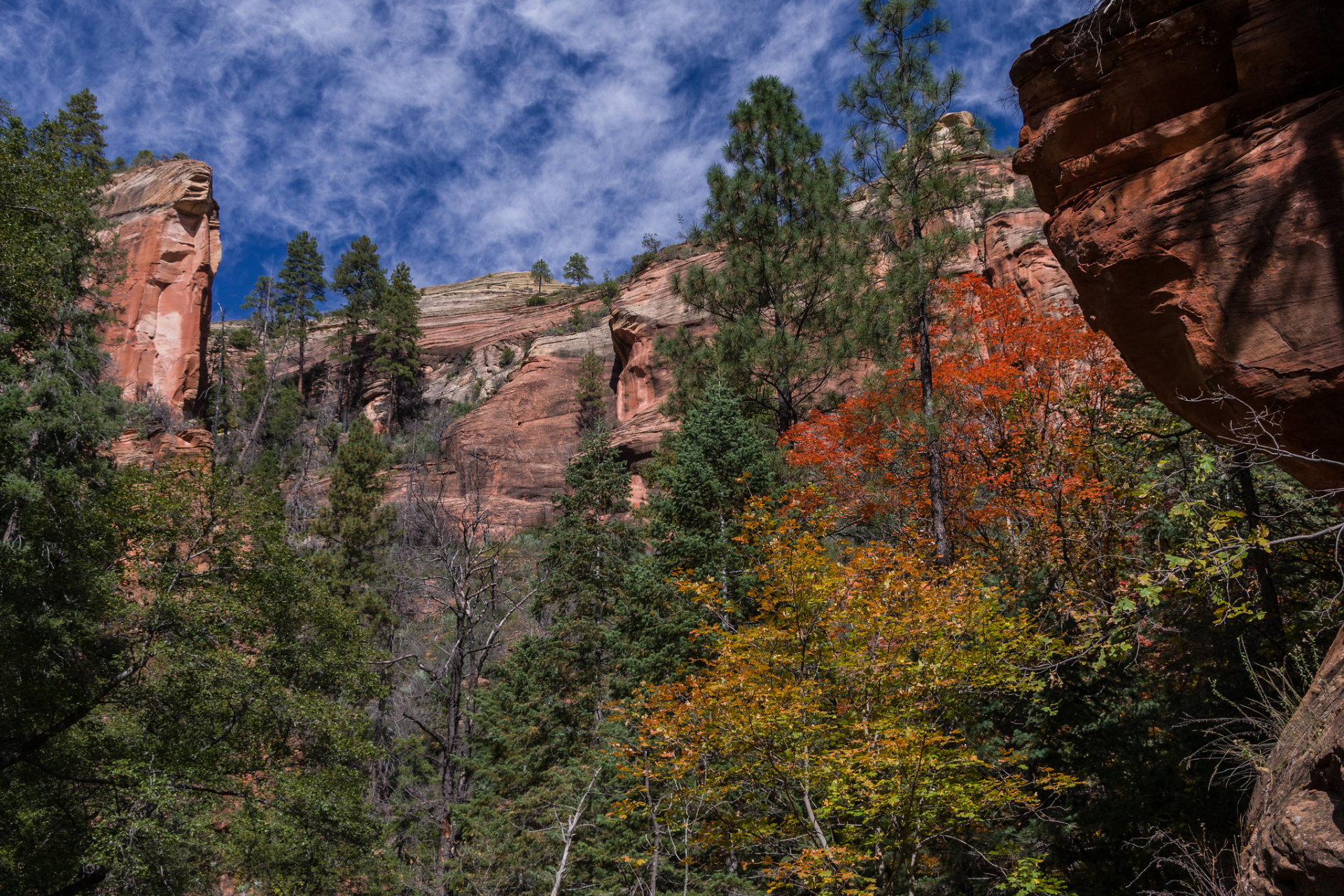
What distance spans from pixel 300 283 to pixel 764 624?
5850cm

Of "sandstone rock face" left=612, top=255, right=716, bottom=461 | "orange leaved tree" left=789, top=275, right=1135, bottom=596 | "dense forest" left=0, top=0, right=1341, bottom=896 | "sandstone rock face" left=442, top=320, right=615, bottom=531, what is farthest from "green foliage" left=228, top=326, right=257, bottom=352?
"orange leaved tree" left=789, top=275, right=1135, bottom=596

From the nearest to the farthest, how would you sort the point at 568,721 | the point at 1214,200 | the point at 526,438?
the point at 1214,200
the point at 568,721
the point at 526,438

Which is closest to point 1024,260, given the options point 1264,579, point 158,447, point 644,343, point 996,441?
point 996,441

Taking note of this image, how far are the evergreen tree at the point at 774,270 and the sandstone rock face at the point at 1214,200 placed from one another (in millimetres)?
10817

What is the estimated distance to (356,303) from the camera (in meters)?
52.8

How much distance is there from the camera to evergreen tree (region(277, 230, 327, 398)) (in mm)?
57188

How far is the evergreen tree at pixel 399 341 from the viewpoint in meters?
48.9

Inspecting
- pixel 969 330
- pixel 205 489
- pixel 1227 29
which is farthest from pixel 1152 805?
pixel 205 489

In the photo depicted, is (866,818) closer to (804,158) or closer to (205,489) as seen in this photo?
(205,489)

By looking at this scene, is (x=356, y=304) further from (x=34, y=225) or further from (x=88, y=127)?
(x=34, y=225)

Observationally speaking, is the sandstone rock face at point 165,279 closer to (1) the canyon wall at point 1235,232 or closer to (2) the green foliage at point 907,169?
(2) the green foliage at point 907,169

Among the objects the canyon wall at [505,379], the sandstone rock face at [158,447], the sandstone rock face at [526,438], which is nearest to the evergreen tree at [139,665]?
the sandstone rock face at [158,447]

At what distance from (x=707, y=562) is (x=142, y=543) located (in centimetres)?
1092

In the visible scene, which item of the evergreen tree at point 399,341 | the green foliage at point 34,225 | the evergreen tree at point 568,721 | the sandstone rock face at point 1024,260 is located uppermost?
the evergreen tree at point 399,341
